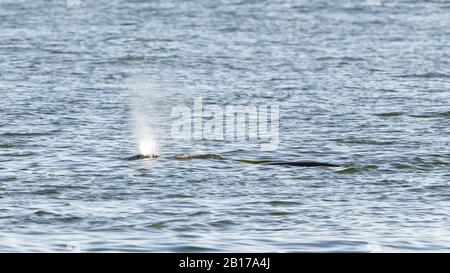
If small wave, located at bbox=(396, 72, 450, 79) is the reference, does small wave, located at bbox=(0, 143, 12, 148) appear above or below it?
below

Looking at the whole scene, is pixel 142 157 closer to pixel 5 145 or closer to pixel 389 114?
pixel 5 145

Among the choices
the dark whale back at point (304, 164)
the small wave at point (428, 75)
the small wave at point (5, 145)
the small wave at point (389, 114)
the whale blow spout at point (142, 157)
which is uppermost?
the small wave at point (428, 75)

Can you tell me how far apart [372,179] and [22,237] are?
7.89 metres

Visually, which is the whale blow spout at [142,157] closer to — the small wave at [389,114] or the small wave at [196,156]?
the small wave at [196,156]

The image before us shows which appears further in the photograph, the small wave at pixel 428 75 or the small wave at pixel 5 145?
the small wave at pixel 428 75

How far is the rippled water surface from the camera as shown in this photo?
19.4 meters

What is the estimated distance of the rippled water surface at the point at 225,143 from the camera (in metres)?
19.4

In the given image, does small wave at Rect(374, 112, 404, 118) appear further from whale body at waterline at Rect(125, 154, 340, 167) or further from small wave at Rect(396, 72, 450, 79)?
whale body at waterline at Rect(125, 154, 340, 167)

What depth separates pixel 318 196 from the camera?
72.5 feet

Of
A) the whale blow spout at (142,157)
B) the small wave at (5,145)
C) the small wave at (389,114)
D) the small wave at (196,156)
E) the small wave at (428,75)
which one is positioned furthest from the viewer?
the small wave at (428,75)

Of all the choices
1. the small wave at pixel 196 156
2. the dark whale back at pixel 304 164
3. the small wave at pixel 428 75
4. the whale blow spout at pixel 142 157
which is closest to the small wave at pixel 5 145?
the whale blow spout at pixel 142 157

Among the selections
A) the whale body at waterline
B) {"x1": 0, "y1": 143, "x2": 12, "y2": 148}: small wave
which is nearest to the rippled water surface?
{"x1": 0, "y1": 143, "x2": 12, "y2": 148}: small wave

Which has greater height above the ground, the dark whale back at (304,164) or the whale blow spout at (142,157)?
the whale blow spout at (142,157)

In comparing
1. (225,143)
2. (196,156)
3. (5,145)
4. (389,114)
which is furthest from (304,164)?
(389,114)
